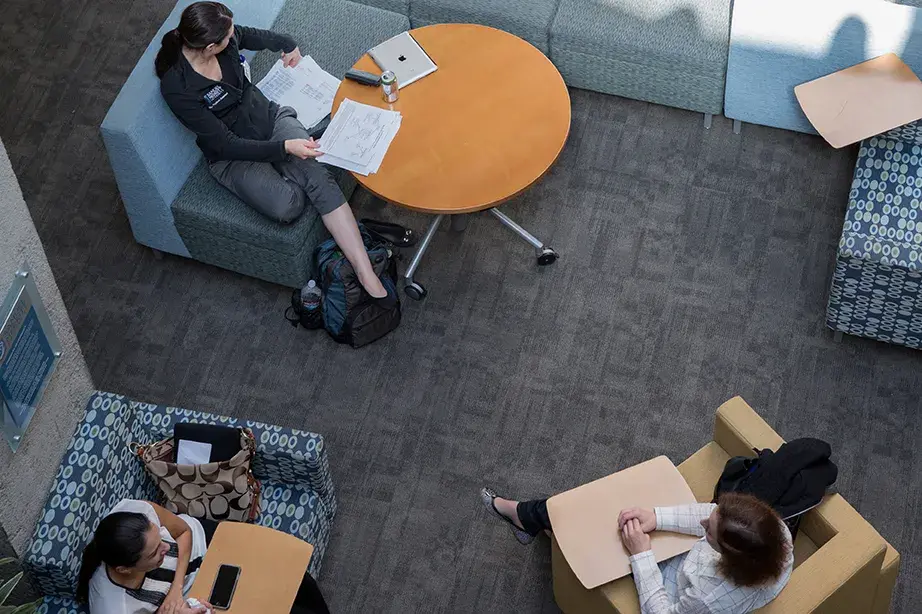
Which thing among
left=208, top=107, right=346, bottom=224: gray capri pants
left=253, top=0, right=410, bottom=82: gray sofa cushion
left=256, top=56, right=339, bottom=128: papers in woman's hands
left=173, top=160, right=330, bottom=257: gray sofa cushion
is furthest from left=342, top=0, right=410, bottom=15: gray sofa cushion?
left=173, top=160, right=330, bottom=257: gray sofa cushion

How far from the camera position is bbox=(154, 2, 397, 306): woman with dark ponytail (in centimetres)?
450

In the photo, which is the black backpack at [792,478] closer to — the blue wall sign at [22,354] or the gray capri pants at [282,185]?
the gray capri pants at [282,185]

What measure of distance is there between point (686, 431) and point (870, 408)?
764mm

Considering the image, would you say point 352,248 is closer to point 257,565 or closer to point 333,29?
point 333,29

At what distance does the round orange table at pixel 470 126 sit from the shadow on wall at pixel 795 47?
0.95 metres

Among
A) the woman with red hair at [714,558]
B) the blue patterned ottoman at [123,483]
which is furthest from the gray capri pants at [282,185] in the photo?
the woman with red hair at [714,558]

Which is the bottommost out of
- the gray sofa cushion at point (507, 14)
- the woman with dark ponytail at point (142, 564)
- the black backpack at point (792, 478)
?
the woman with dark ponytail at point (142, 564)

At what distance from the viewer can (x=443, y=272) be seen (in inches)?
197

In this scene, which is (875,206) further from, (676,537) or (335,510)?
(335,510)

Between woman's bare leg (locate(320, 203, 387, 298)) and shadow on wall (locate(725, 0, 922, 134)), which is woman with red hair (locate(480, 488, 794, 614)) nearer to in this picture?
woman's bare leg (locate(320, 203, 387, 298))

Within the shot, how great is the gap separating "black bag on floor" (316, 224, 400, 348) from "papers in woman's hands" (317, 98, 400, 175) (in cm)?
41

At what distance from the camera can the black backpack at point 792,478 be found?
3.45m

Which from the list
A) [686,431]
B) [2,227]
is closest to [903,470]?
[686,431]

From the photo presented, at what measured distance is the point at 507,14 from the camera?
17.3 ft
